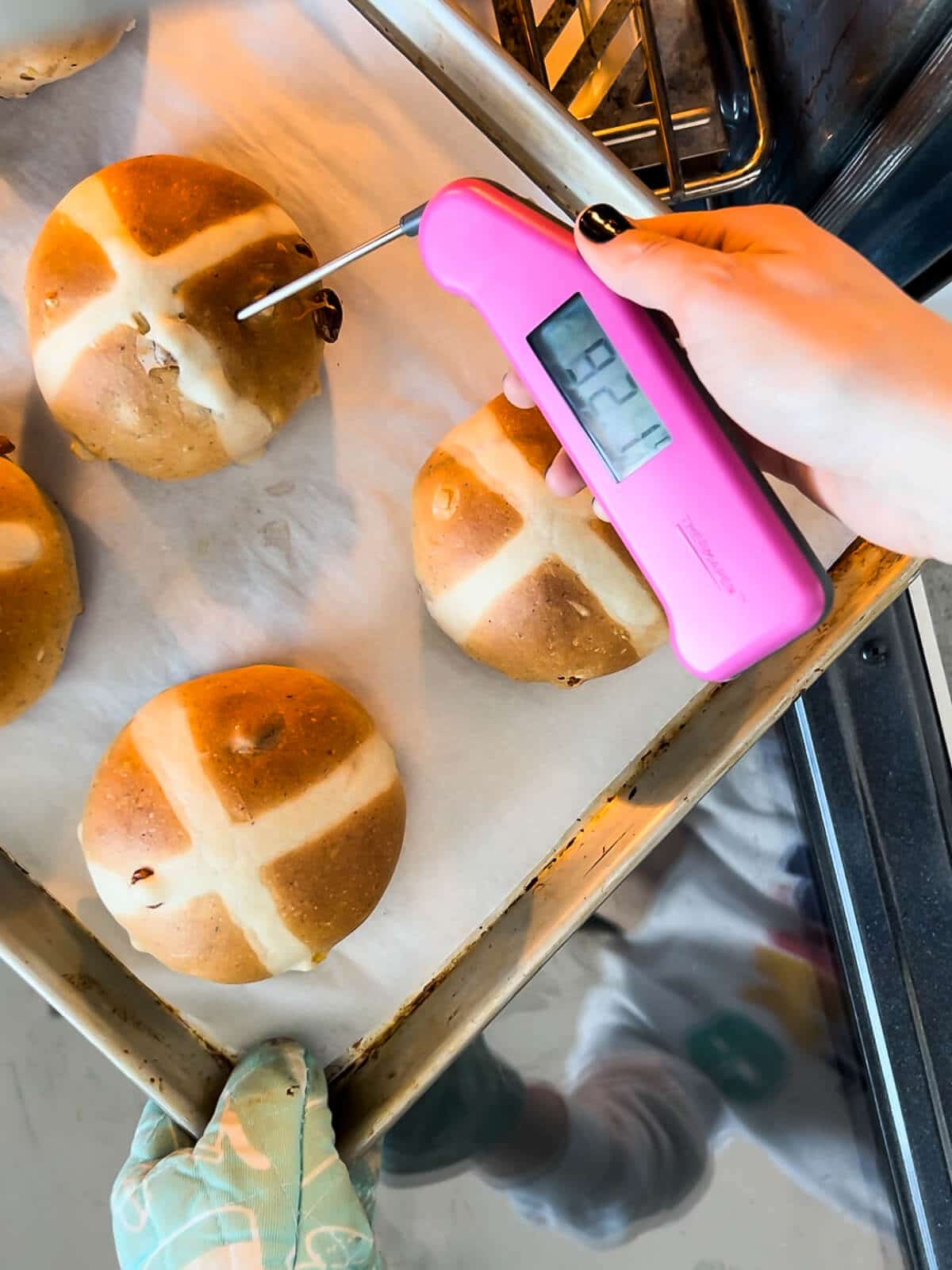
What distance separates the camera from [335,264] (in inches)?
31.4

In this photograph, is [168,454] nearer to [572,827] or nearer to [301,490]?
[301,490]

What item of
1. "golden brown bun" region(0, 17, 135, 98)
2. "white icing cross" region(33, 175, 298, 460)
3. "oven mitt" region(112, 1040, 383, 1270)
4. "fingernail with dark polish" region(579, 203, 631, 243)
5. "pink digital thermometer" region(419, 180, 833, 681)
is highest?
"golden brown bun" region(0, 17, 135, 98)

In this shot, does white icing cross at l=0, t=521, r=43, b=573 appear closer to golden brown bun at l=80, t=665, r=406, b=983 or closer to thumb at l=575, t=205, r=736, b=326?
golden brown bun at l=80, t=665, r=406, b=983

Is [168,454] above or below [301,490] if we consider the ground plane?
above

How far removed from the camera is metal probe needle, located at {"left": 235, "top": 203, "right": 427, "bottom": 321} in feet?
2.48

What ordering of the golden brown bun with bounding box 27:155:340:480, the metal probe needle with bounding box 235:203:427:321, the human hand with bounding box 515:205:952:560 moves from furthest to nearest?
the golden brown bun with bounding box 27:155:340:480, the metal probe needle with bounding box 235:203:427:321, the human hand with bounding box 515:205:952:560

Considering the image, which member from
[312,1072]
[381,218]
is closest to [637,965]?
[312,1072]

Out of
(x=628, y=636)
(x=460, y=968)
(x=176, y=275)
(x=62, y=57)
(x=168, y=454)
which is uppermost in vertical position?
(x=62, y=57)

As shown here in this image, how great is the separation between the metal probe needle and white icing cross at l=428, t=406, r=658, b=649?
8.5 inches

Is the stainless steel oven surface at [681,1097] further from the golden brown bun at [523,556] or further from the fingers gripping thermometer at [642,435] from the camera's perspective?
the fingers gripping thermometer at [642,435]

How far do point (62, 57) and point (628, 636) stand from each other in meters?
0.83

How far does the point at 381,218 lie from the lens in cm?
101

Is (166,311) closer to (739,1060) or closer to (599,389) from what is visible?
(599,389)

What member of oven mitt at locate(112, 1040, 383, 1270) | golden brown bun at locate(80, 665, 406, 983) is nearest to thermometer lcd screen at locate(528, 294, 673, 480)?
golden brown bun at locate(80, 665, 406, 983)
